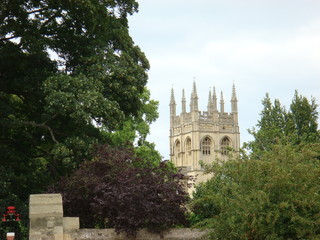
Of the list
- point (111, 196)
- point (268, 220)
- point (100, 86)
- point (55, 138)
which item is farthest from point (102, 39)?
point (268, 220)

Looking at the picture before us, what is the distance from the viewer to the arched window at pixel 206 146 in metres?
121

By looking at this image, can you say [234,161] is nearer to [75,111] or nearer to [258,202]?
[258,202]

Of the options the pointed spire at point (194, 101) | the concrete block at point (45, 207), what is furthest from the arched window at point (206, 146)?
the concrete block at point (45, 207)

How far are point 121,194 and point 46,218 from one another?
2.17 meters

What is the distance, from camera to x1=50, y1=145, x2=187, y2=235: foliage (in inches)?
689

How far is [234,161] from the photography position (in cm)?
1750

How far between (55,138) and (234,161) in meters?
7.39

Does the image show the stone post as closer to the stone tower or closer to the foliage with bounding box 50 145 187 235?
the foliage with bounding box 50 145 187 235

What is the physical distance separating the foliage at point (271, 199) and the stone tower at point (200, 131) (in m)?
101

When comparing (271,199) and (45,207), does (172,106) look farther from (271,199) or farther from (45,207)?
(271,199)

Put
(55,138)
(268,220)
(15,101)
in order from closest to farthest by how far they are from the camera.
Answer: (268,220), (55,138), (15,101)

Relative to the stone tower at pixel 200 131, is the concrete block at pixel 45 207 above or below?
below

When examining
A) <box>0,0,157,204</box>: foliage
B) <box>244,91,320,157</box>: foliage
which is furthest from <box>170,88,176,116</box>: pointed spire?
<box>0,0,157,204</box>: foliage

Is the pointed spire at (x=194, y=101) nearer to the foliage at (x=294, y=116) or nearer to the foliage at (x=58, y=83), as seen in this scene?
the foliage at (x=294, y=116)
